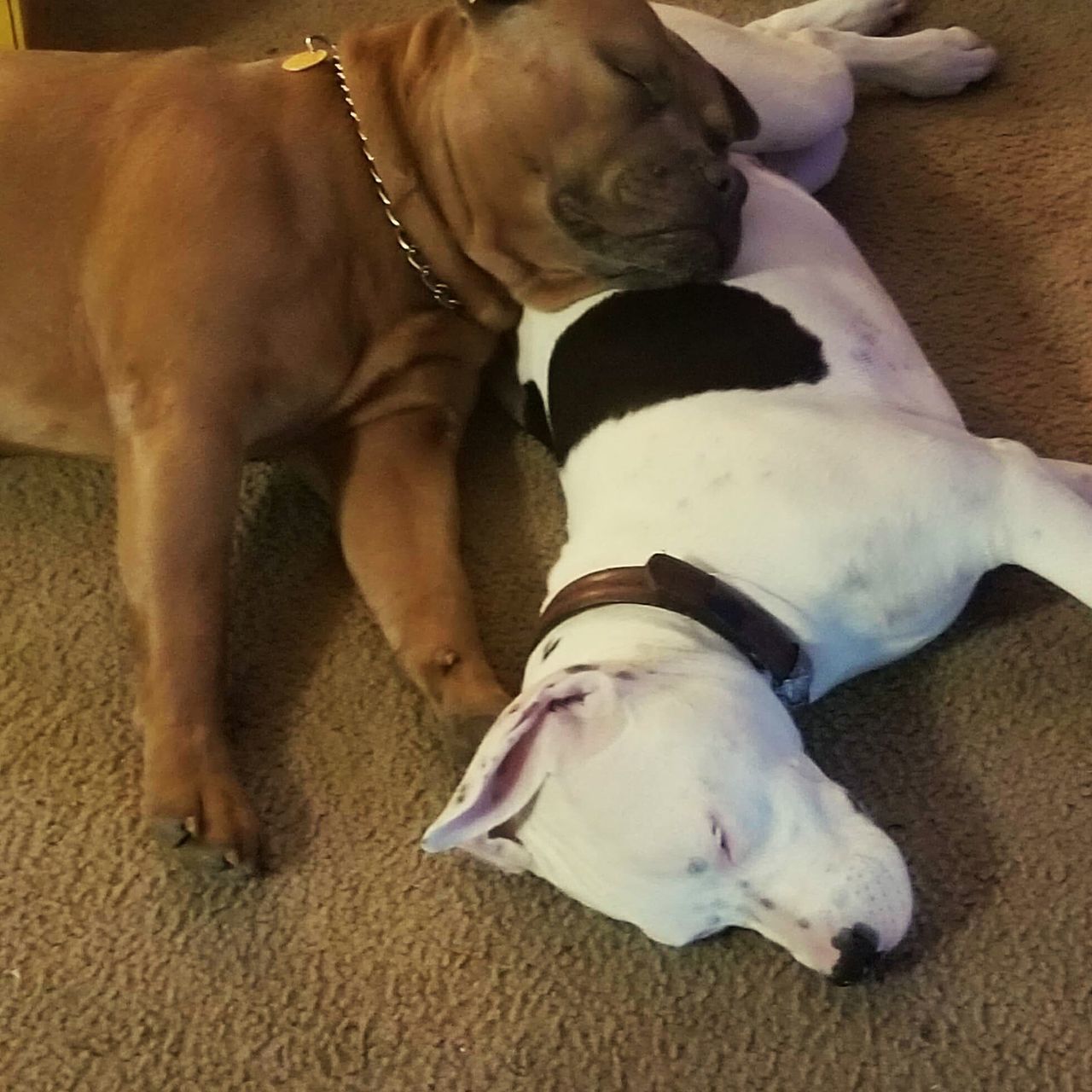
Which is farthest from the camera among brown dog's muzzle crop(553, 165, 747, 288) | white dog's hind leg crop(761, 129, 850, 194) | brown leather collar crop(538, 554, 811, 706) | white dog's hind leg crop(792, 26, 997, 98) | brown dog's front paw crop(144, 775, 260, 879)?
white dog's hind leg crop(792, 26, 997, 98)

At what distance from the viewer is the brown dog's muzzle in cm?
155

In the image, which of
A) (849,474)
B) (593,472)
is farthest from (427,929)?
(849,474)

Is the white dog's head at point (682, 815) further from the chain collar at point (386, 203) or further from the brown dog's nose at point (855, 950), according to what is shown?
the chain collar at point (386, 203)

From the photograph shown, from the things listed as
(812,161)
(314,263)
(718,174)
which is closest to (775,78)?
(812,161)

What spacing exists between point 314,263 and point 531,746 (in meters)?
0.71

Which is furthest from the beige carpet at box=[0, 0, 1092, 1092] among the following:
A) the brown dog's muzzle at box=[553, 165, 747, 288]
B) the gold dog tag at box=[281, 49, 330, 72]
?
the gold dog tag at box=[281, 49, 330, 72]

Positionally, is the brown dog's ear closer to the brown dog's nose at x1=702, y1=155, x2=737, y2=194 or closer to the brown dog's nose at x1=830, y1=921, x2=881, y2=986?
the brown dog's nose at x1=702, y1=155, x2=737, y2=194

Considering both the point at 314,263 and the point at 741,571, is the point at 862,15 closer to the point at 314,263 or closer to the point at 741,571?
the point at 314,263

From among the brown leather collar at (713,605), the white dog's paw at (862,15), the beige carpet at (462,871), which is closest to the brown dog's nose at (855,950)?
the beige carpet at (462,871)

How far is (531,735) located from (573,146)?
2.25ft

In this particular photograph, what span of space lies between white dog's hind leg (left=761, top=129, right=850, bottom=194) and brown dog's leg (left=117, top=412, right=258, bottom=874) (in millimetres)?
846

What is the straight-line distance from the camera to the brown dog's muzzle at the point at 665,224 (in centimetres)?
155

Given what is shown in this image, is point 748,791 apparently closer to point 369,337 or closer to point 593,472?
point 593,472

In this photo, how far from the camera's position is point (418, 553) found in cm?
171
